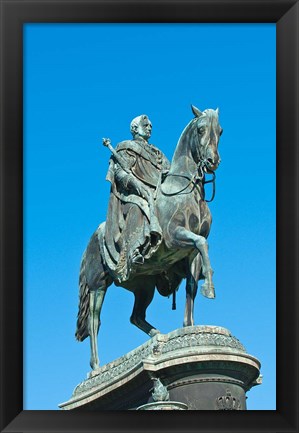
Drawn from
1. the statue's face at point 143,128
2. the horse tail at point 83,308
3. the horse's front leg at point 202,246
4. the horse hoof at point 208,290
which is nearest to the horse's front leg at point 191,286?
the horse's front leg at point 202,246

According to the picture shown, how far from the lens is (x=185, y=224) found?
23406 millimetres

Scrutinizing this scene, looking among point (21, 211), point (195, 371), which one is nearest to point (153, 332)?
point (195, 371)

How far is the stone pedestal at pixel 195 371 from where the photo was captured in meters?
22.1

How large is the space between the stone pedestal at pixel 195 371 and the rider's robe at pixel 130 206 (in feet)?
5.70

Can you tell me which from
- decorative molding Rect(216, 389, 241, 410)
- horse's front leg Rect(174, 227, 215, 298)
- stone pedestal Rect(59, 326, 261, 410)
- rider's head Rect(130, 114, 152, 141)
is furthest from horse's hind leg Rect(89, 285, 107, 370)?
decorative molding Rect(216, 389, 241, 410)

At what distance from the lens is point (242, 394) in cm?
2266

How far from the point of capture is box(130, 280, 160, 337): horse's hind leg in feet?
83.4

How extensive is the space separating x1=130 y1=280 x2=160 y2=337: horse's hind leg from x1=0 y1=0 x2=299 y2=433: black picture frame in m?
10.7

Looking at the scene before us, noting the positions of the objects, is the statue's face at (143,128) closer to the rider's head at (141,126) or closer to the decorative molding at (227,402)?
the rider's head at (141,126)

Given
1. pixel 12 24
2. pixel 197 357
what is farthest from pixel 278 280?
pixel 197 357

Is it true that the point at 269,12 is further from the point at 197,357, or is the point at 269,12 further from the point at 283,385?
the point at 197,357

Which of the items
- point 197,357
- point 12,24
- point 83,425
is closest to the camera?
point 83,425

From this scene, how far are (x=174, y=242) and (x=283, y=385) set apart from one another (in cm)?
900

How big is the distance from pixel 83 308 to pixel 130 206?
2895 millimetres
